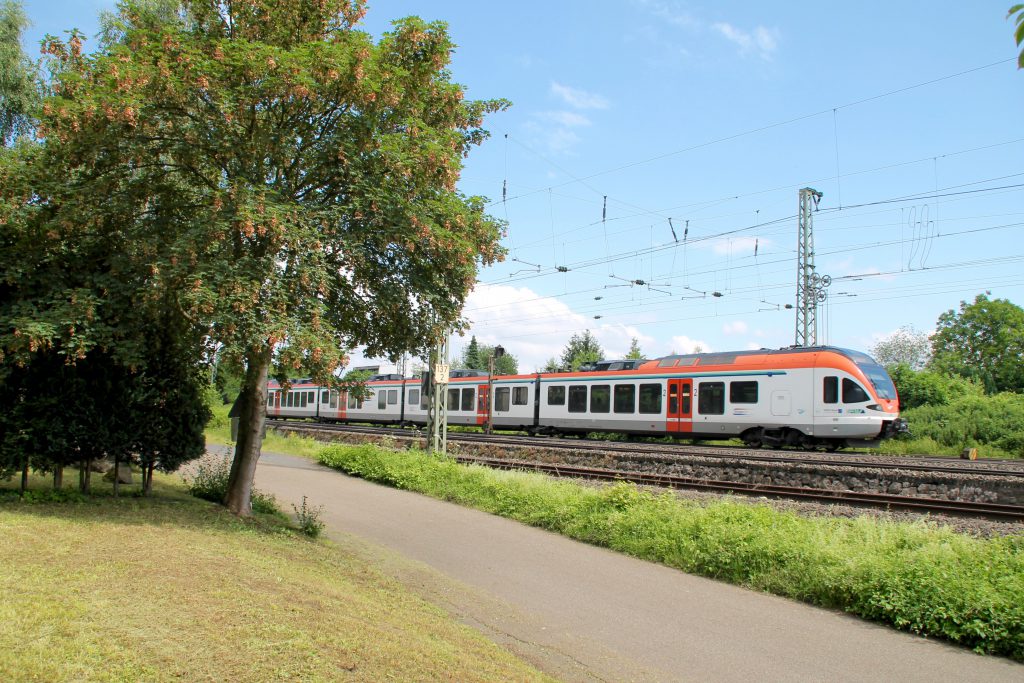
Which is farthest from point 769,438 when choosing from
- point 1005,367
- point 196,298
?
point 1005,367

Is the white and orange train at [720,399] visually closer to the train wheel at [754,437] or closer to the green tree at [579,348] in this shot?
the train wheel at [754,437]

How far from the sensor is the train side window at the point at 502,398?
1324 inches

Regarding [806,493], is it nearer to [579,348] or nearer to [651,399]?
[651,399]

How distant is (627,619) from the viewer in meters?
7.08

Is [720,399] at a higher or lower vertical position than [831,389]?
lower

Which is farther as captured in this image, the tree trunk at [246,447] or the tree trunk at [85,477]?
the tree trunk at [246,447]

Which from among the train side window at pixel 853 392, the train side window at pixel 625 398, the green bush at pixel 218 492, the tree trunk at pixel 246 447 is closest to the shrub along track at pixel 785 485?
the train side window at pixel 853 392

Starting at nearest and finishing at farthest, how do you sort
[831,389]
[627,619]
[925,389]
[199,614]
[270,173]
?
1. [199,614]
2. [627,619]
3. [270,173]
4. [831,389]
5. [925,389]

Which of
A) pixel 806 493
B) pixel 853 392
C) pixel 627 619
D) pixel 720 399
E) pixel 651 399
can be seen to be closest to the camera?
pixel 627 619

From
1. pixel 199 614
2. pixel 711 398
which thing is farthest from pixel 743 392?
pixel 199 614

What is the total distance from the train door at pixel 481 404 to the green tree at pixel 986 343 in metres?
46.5

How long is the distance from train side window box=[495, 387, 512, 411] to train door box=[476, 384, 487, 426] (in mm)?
1020

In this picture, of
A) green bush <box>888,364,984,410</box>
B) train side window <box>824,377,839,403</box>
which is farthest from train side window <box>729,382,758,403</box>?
green bush <box>888,364,984,410</box>

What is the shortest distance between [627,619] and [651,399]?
20141 mm
